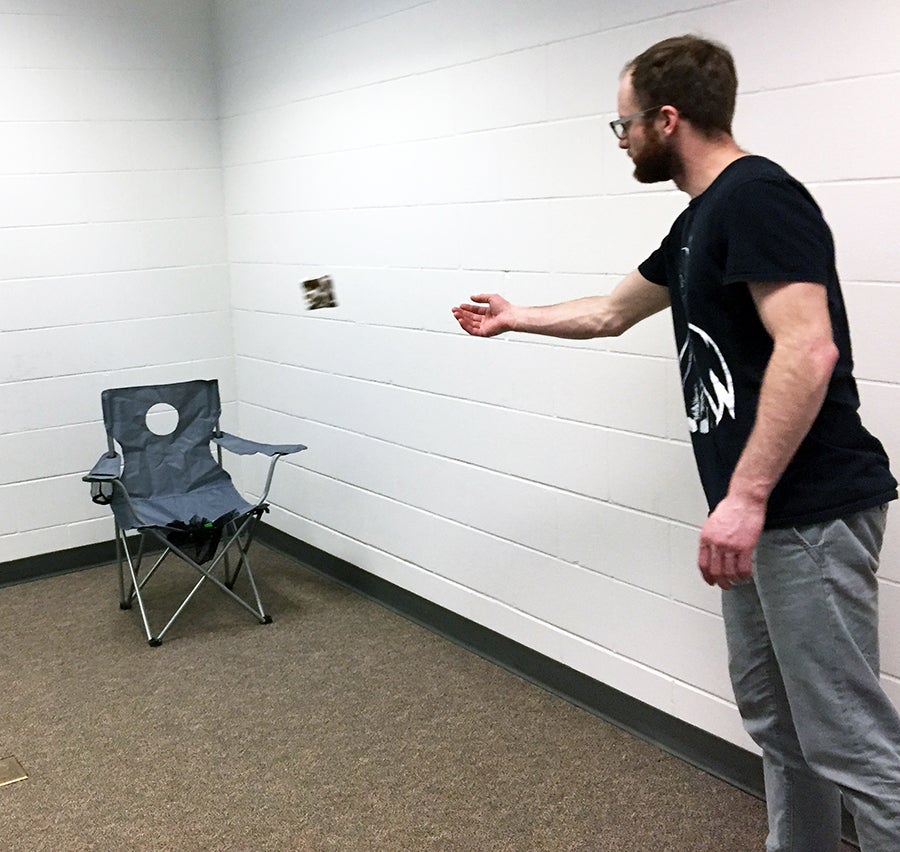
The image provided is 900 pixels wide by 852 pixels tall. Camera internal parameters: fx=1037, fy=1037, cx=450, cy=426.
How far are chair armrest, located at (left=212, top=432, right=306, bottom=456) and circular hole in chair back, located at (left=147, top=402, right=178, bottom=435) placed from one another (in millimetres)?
518

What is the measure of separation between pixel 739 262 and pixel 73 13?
3.45 metres

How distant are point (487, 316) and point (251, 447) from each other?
5.37 feet

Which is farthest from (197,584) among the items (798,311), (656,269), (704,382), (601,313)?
(798,311)

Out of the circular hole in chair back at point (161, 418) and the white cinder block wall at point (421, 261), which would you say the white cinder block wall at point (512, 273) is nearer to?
the white cinder block wall at point (421, 261)

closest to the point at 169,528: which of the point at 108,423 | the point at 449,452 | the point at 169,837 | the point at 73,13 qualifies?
the point at 108,423

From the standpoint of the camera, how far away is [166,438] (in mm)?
4051

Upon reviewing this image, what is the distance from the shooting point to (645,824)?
2.47 metres

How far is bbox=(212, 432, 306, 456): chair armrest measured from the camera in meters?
3.75

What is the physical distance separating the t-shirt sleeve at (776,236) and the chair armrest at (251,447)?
7.18 ft

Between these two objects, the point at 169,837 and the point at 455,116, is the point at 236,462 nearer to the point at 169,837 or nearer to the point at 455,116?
the point at 455,116

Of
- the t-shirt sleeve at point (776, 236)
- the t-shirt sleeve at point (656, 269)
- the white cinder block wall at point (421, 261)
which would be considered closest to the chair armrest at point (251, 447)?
the white cinder block wall at point (421, 261)

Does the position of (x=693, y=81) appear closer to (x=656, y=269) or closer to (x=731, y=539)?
(x=656, y=269)

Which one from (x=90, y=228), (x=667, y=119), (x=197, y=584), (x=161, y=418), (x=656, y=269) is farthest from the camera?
(x=161, y=418)

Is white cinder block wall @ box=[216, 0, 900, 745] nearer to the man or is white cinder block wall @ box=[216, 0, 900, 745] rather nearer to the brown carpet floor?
the brown carpet floor
